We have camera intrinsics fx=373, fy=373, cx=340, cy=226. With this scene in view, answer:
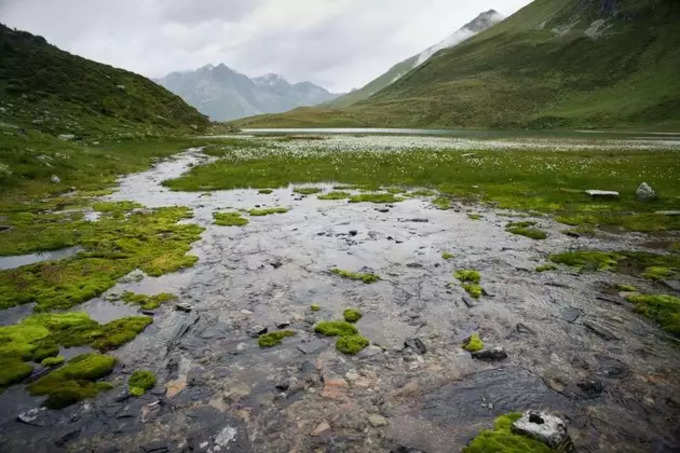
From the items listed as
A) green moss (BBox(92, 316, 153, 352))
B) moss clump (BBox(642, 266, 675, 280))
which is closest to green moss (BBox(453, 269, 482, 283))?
moss clump (BBox(642, 266, 675, 280))

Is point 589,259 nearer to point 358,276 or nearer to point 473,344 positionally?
point 473,344

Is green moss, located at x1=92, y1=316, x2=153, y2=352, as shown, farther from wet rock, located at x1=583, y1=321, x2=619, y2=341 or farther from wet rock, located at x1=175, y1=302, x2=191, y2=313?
wet rock, located at x1=583, y1=321, x2=619, y2=341

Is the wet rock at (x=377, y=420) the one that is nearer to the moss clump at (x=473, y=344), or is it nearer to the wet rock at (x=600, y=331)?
the moss clump at (x=473, y=344)

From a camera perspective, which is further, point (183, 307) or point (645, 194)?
point (645, 194)

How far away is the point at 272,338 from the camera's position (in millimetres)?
9391

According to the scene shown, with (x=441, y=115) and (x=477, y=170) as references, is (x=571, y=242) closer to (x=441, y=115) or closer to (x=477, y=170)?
(x=477, y=170)

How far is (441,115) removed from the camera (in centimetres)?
18575

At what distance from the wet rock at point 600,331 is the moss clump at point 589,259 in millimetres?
4570

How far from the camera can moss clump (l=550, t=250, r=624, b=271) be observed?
45.5 ft

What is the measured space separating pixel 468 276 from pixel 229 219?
13.1 metres

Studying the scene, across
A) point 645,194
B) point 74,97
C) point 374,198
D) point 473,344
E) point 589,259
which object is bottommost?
point 589,259

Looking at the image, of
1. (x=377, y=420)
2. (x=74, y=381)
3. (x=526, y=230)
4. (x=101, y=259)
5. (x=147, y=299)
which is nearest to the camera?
(x=377, y=420)

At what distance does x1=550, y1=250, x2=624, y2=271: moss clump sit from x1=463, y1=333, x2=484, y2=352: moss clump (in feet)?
23.5

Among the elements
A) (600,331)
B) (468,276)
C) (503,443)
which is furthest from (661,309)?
(503,443)
